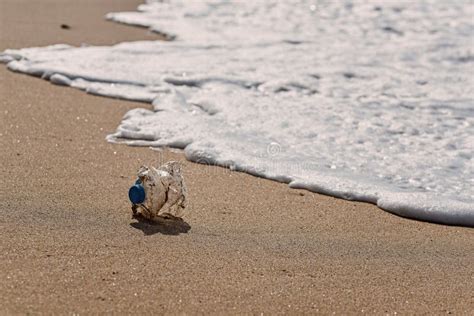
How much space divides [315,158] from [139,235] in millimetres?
1359

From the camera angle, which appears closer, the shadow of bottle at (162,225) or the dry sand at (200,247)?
the dry sand at (200,247)

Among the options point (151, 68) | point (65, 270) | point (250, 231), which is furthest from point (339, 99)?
point (65, 270)

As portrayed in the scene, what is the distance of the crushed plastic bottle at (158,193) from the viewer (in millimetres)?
3205

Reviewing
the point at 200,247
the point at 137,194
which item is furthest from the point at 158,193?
the point at 200,247

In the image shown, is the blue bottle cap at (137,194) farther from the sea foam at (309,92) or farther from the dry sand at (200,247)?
the sea foam at (309,92)

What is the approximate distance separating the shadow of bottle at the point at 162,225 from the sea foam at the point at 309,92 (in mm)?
758

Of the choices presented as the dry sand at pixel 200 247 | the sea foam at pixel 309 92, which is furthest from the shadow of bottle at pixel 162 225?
the sea foam at pixel 309 92

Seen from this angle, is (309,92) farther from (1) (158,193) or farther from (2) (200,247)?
(2) (200,247)

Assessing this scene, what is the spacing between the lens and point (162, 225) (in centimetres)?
322

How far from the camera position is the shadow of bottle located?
3164 mm

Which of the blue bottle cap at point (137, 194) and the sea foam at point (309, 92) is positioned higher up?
the blue bottle cap at point (137, 194)

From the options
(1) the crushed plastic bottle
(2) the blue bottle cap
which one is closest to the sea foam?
(1) the crushed plastic bottle

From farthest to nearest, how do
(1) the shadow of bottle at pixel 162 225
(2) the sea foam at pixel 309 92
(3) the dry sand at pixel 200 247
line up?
(2) the sea foam at pixel 309 92
(1) the shadow of bottle at pixel 162 225
(3) the dry sand at pixel 200 247

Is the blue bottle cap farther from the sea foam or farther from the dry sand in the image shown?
the sea foam
